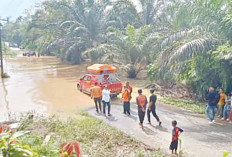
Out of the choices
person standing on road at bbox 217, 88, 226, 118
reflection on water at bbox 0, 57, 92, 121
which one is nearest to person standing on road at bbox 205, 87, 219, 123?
person standing on road at bbox 217, 88, 226, 118

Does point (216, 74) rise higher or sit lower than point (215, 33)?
lower

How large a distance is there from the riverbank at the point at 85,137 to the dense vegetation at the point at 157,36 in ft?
15.9

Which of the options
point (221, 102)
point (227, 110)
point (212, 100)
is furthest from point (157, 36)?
point (212, 100)

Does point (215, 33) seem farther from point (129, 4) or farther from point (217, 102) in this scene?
point (129, 4)

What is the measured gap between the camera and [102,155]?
761cm

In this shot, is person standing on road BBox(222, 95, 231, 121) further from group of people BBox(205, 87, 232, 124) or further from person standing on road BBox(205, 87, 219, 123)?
person standing on road BBox(205, 87, 219, 123)

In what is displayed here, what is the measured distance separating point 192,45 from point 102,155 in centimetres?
681

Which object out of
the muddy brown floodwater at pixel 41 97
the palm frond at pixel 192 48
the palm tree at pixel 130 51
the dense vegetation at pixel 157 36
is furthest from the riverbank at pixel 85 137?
the palm tree at pixel 130 51

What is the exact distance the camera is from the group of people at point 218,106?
10820 mm

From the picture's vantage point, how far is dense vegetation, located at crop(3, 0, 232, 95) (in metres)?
12.8

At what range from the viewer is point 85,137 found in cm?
902

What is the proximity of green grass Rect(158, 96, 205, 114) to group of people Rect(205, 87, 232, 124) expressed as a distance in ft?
2.84

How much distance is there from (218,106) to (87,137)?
5.49m

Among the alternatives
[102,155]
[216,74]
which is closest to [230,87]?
[216,74]
